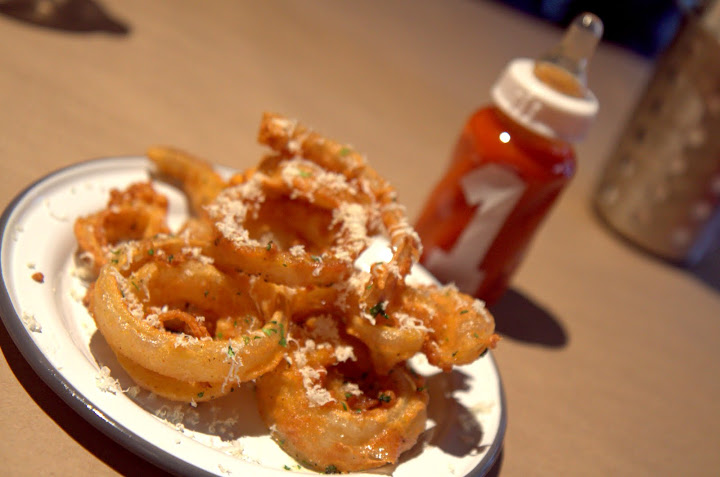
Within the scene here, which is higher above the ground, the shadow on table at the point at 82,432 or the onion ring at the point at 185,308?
the onion ring at the point at 185,308

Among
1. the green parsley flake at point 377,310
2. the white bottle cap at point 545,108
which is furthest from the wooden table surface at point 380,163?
the white bottle cap at point 545,108

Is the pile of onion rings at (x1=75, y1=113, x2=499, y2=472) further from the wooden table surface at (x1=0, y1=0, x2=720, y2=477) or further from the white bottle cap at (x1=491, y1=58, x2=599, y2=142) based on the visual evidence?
the white bottle cap at (x1=491, y1=58, x2=599, y2=142)

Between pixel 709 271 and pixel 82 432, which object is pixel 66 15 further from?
pixel 709 271

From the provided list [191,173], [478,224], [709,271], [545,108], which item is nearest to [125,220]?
[191,173]

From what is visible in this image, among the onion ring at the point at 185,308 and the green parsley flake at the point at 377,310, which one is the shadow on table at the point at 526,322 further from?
the onion ring at the point at 185,308

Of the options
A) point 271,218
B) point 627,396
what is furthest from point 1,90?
point 627,396

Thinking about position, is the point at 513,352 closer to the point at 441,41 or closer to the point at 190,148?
the point at 190,148
